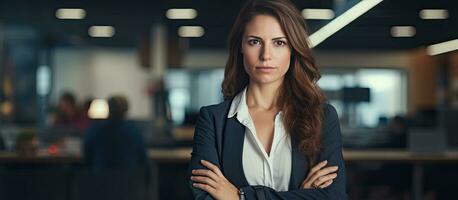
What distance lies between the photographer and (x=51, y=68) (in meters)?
12.8

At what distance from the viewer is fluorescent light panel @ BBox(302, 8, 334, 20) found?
693cm

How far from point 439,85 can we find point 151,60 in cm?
614

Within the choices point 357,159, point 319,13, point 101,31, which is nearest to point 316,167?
point 357,159

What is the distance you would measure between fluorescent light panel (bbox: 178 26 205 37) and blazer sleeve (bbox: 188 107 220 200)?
7.59 metres

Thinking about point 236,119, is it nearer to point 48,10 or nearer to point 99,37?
point 48,10

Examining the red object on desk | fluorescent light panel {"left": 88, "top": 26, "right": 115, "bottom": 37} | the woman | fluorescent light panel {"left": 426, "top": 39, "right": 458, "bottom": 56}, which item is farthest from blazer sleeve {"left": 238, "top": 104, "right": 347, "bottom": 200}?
fluorescent light panel {"left": 88, "top": 26, "right": 115, "bottom": 37}

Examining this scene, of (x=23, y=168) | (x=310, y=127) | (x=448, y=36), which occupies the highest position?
(x=448, y=36)

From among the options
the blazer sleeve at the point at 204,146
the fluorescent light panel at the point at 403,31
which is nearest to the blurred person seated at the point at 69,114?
the fluorescent light panel at the point at 403,31

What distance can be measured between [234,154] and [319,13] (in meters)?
5.39

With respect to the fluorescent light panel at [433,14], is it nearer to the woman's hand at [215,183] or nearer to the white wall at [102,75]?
the woman's hand at [215,183]

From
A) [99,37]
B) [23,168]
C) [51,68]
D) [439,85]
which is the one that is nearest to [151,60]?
[99,37]

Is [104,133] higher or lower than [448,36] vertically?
lower

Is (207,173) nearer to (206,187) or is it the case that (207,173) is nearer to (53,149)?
(206,187)

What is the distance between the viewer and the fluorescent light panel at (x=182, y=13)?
9.00 m
